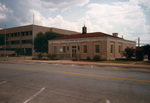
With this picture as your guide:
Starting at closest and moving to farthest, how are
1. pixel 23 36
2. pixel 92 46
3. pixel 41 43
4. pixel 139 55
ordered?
pixel 139 55 → pixel 92 46 → pixel 41 43 → pixel 23 36

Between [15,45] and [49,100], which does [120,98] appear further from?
[15,45]

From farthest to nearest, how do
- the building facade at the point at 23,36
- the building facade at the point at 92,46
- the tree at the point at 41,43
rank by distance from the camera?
the building facade at the point at 23,36
the tree at the point at 41,43
the building facade at the point at 92,46

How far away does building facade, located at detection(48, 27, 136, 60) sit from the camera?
28.9 meters

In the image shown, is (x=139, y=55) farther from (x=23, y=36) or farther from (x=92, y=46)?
(x=23, y=36)

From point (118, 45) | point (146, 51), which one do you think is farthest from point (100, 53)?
point (146, 51)

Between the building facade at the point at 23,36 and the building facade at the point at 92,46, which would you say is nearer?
the building facade at the point at 92,46

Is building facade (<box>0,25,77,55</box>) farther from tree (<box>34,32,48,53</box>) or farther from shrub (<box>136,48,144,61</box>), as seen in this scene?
shrub (<box>136,48,144,61</box>)

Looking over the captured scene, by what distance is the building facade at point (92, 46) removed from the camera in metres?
28.9

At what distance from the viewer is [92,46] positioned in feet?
101

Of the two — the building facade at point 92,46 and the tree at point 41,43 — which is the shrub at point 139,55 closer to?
the building facade at point 92,46

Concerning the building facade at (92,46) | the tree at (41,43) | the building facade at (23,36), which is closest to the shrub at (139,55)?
the building facade at (92,46)

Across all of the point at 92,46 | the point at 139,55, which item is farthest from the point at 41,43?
the point at 139,55

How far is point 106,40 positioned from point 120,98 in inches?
941

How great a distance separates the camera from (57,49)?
122 ft
